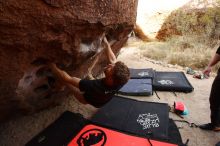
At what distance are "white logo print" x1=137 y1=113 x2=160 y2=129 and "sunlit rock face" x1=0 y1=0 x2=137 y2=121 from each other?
38.7 inches

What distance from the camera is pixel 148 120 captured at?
307 centimetres

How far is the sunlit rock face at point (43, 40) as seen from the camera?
169 cm

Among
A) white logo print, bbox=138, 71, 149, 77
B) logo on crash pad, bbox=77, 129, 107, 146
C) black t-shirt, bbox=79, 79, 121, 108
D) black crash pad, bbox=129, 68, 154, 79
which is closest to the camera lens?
black t-shirt, bbox=79, 79, 121, 108

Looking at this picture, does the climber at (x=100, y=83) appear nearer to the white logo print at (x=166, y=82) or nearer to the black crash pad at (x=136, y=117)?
the black crash pad at (x=136, y=117)

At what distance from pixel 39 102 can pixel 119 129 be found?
99 centimetres

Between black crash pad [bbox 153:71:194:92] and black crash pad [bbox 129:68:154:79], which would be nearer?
black crash pad [bbox 153:71:194:92]

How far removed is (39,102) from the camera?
114 inches

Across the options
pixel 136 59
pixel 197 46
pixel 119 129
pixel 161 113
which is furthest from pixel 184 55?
pixel 119 129

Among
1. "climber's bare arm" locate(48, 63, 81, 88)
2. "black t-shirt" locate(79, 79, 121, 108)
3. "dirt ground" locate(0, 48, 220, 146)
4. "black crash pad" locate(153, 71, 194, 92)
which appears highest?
"climber's bare arm" locate(48, 63, 81, 88)

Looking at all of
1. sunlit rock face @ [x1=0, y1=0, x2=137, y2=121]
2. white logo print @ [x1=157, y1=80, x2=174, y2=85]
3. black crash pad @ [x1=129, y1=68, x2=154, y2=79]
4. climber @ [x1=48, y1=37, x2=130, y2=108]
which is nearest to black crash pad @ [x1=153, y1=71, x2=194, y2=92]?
white logo print @ [x1=157, y1=80, x2=174, y2=85]

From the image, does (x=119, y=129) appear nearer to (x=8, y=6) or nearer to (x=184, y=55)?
(x=8, y=6)

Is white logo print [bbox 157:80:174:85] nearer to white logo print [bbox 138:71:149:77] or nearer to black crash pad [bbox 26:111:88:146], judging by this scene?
white logo print [bbox 138:71:149:77]

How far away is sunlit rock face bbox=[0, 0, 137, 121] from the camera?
A: 5.55 feet

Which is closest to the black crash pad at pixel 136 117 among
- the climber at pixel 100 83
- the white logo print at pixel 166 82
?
the climber at pixel 100 83
